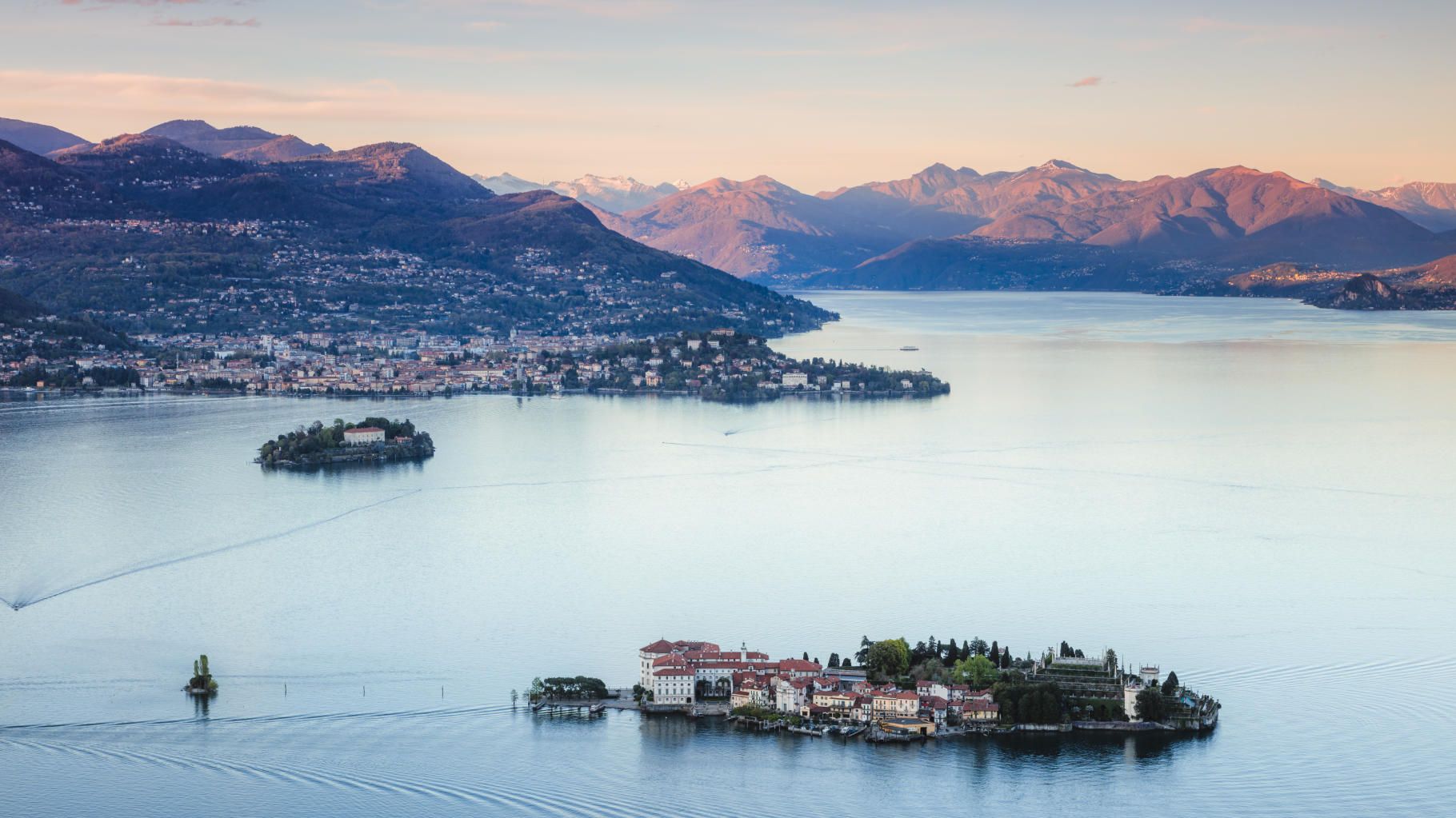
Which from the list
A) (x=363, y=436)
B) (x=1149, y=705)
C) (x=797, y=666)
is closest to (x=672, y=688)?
(x=797, y=666)

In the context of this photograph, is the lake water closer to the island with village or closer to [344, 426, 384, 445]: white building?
the island with village

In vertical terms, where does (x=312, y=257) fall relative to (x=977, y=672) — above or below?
above

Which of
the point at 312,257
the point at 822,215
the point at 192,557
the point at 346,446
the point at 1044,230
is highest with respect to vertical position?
the point at 822,215

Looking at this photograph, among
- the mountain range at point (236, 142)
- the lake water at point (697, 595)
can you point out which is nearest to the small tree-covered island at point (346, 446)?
the lake water at point (697, 595)

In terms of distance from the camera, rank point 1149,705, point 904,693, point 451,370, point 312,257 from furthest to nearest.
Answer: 1. point 312,257
2. point 451,370
3. point 904,693
4. point 1149,705

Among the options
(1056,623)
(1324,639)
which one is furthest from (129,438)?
(1324,639)

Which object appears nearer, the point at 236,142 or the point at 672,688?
the point at 672,688

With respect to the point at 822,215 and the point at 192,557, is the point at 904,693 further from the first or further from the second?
the point at 822,215

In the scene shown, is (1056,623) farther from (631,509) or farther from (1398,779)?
(631,509)
